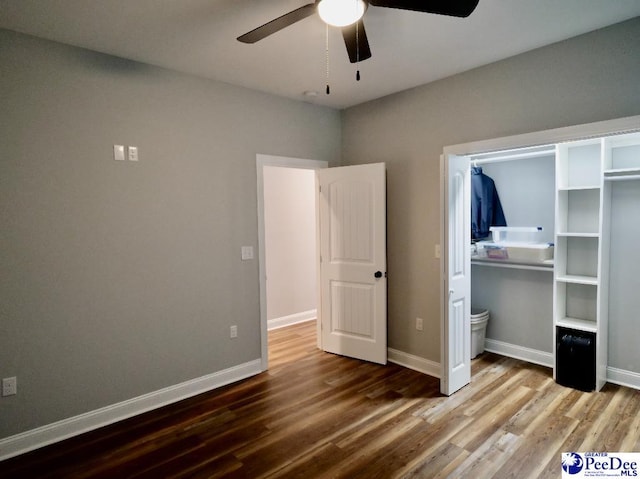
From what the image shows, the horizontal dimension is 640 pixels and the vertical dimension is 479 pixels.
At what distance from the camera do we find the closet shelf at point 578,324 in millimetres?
3176

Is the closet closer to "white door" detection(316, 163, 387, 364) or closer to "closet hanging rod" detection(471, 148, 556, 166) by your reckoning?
"closet hanging rod" detection(471, 148, 556, 166)

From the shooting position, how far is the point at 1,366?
238cm

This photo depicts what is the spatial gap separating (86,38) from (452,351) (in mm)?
3623

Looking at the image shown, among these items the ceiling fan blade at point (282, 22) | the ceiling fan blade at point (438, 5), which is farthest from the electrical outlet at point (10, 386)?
the ceiling fan blade at point (438, 5)

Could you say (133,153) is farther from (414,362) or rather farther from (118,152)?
(414,362)

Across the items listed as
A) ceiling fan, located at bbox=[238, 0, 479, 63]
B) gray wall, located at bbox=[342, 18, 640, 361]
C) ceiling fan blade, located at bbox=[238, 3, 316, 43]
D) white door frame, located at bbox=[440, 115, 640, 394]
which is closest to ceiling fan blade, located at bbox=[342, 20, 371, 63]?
ceiling fan, located at bbox=[238, 0, 479, 63]

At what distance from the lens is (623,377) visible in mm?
3217

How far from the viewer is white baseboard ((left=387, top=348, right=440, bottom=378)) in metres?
3.52

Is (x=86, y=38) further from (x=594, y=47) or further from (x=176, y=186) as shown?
(x=594, y=47)

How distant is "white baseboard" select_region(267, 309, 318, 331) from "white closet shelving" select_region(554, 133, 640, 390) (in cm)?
323

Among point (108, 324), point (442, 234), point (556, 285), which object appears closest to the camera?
point (108, 324)

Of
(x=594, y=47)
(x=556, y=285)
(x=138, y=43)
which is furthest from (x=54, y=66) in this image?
(x=556, y=285)

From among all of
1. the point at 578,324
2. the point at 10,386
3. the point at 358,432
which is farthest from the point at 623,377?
the point at 10,386

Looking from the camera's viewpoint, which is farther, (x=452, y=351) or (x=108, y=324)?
(x=452, y=351)
